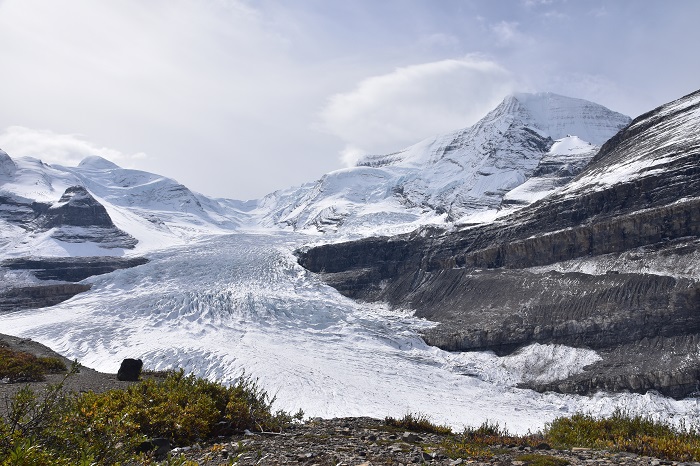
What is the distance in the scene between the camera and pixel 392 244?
4099 inches

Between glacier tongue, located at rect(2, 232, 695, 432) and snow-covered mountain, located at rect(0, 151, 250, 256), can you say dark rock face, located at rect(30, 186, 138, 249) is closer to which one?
snow-covered mountain, located at rect(0, 151, 250, 256)

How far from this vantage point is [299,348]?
204 feet

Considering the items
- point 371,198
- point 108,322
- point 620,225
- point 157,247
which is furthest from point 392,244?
point 371,198

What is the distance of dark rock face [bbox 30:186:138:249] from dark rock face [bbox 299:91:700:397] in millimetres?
64351

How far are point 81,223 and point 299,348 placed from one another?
101 metres

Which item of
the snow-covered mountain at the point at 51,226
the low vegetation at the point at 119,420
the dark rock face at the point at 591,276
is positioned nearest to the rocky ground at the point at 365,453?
the low vegetation at the point at 119,420

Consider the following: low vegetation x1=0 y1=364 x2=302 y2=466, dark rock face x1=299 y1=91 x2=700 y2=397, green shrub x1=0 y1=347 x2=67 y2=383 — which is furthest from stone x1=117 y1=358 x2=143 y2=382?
dark rock face x1=299 y1=91 x2=700 y2=397

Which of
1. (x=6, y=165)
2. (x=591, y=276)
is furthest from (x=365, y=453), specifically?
(x=6, y=165)

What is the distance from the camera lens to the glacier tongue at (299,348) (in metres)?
46.1

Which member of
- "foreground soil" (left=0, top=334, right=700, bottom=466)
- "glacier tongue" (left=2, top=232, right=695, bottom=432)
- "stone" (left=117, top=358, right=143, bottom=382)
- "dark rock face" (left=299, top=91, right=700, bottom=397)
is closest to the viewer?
"foreground soil" (left=0, top=334, right=700, bottom=466)

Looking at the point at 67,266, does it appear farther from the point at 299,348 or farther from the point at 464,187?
the point at 464,187

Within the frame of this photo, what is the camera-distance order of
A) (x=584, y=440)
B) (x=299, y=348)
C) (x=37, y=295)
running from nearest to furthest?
(x=584, y=440), (x=299, y=348), (x=37, y=295)

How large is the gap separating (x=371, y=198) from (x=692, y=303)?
446 feet

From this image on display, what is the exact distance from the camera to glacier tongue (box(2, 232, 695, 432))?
1815 inches
